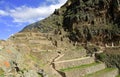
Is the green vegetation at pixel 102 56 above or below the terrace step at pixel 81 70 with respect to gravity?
above

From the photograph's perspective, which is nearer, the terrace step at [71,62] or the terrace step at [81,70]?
the terrace step at [81,70]

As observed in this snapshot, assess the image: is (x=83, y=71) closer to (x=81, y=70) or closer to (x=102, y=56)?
(x=81, y=70)

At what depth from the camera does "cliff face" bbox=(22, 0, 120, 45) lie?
1676 inches

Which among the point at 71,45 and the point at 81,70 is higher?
the point at 71,45

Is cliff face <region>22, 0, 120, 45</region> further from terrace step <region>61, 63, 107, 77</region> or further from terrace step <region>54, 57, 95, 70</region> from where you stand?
terrace step <region>61, 63, 107, 77</region>

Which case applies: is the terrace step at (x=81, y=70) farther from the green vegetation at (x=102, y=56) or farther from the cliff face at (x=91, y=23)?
the cliff face at (x=91, y=23)

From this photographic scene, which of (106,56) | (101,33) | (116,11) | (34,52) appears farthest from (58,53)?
(116,11)

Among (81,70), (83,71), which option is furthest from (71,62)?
(83,71)

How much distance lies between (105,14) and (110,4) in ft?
5.58

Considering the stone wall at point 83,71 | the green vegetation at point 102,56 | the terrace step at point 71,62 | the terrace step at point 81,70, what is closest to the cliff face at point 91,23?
the green vegetation at point 102,56

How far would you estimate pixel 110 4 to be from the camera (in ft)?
148

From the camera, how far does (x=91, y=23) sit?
146 ft

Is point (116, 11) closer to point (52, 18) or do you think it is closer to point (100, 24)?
point (100, 24)

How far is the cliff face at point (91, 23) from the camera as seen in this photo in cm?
4256
